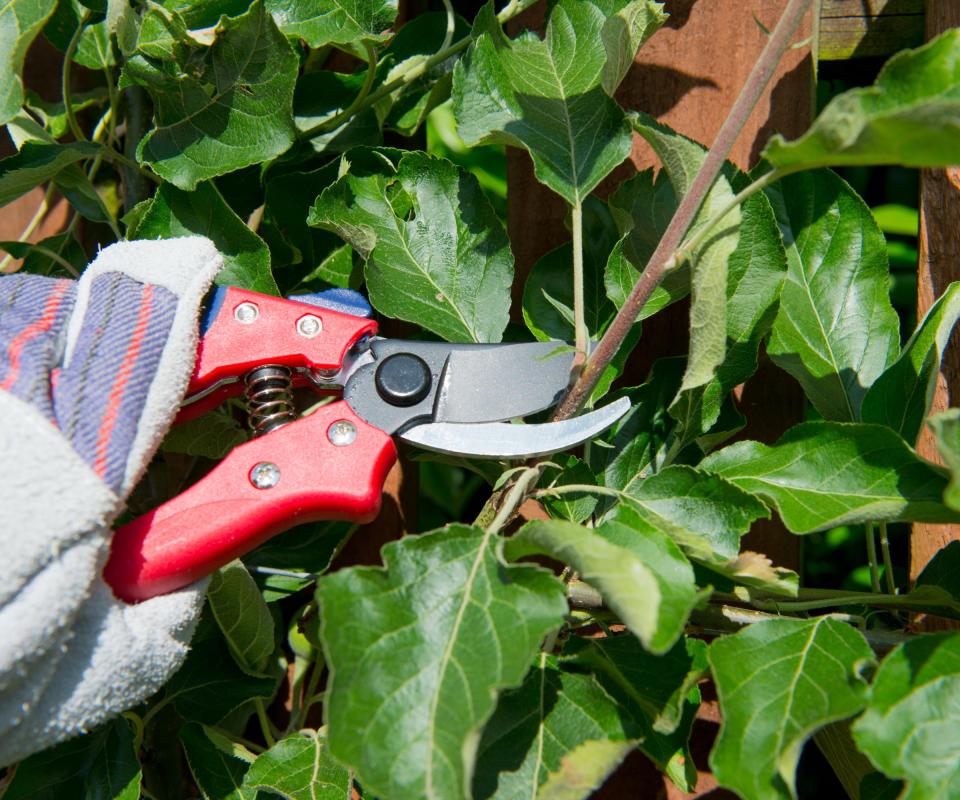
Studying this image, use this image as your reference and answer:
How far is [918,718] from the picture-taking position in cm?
71

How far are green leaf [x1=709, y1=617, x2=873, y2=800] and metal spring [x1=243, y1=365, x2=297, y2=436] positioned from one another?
424mm

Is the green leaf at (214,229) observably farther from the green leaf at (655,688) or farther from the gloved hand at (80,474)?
the green leaf at (655,688)

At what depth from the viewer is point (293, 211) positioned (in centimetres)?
106

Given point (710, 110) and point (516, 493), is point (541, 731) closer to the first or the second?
point (516, 493)

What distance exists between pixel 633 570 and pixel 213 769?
54cm

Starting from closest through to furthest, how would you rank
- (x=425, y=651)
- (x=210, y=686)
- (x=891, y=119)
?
(x=891, y=119) → (x=425, y=651) → (x=210, y=686)

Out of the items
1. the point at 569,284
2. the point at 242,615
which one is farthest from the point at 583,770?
the point at 569,284

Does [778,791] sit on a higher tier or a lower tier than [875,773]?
higher

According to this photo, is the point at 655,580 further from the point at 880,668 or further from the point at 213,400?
the point at 213,400

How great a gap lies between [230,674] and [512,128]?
66cm

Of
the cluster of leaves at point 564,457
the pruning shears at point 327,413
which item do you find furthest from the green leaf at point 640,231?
the pruning shears at point 327,413

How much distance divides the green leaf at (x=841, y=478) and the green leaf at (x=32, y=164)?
2.43 ft

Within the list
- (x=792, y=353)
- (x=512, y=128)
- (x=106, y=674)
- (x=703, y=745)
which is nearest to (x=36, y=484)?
(x=106, y=674)

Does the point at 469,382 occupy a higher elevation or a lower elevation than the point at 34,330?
lower
